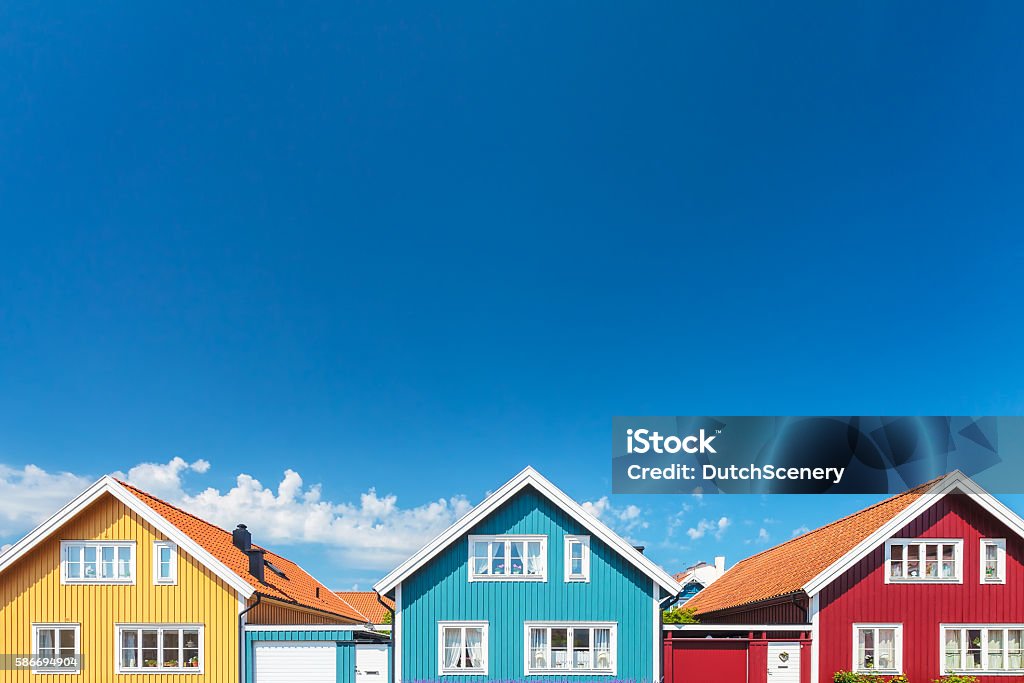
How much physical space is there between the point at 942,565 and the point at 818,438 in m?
6.11

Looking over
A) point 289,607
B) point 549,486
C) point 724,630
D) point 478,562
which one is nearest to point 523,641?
point 478,562

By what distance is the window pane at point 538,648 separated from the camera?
25.9m

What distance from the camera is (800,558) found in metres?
31.7

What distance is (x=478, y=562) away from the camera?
26.2 m

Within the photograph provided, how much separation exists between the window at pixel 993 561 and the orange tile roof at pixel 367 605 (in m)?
44.7

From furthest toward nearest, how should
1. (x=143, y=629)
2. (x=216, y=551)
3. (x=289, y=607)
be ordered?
(x=289, y=607) → (x=216, y=551) → (x=143, y=629)

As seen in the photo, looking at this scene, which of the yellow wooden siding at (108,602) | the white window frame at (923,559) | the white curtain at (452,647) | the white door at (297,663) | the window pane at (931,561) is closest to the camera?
the white door at (297,663)

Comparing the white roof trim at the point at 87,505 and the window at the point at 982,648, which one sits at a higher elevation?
the white roof trim at the point at 87,505

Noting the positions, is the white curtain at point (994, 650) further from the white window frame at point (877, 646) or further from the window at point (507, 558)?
the window at point (507, 558)

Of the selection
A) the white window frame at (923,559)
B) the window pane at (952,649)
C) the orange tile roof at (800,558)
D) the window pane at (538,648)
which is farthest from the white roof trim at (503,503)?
the window pane at (952,649)

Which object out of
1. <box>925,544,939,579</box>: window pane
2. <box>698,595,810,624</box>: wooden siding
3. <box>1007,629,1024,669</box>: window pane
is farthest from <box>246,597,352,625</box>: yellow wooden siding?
<box>1007,629,1024,669</box>: window pane

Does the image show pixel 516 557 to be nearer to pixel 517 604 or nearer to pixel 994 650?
pixel 517 604

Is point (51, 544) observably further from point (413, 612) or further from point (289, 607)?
point (413, 612)

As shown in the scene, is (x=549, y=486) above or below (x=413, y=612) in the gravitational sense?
above
